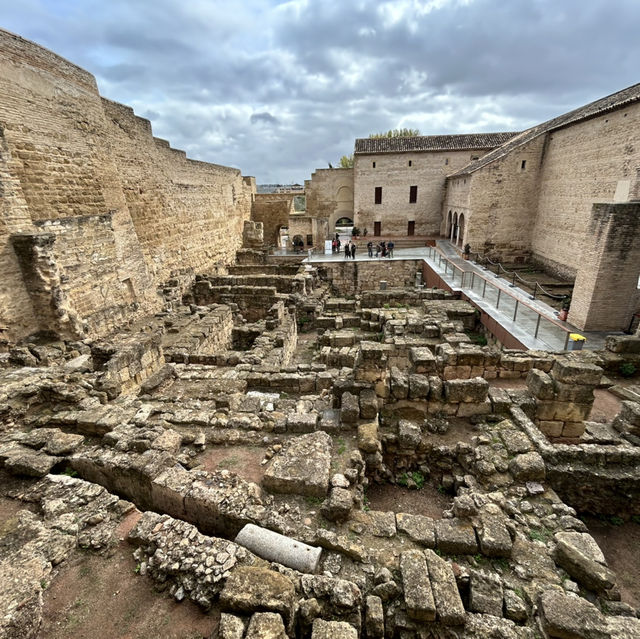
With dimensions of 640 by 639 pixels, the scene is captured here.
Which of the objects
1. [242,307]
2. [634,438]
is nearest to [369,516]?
[634,438]

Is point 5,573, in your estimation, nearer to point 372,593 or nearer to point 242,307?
point 372,593

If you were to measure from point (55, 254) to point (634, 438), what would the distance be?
46.2 feet

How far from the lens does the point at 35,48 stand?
29.1ft

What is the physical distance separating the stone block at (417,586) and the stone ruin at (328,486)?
0.02m

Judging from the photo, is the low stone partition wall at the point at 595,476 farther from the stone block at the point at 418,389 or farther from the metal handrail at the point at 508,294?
the metal handrail at the point at 508,294

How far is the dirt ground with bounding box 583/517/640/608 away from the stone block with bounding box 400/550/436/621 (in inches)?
127

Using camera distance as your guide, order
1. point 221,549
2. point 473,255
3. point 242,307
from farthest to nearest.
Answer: point 473,255, point 242,307, point 221,549

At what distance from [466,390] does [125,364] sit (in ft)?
24.7

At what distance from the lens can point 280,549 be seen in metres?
3.57

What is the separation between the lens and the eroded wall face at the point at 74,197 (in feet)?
27.7

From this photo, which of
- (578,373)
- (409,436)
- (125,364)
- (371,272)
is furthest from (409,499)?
(371,272)

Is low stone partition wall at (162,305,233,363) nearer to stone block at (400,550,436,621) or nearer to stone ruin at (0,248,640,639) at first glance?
stone ruin at (0,248,640,639)

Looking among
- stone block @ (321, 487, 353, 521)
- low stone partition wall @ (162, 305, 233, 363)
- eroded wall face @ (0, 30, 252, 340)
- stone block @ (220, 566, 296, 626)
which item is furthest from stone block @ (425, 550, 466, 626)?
eroded wall face @ (0, 30, 252, 340)

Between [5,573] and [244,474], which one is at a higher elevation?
[5,573]
